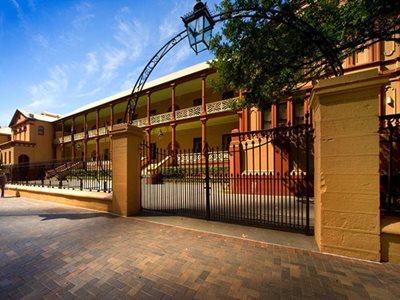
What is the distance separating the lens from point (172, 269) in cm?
306

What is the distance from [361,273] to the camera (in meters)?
2.85

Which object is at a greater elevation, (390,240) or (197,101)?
(197,101)

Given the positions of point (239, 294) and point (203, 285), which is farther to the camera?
point (203, 285)

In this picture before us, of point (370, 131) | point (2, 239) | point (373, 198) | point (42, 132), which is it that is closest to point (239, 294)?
point (373, 198)

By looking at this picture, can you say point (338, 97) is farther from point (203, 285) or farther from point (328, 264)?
point (203, 285)

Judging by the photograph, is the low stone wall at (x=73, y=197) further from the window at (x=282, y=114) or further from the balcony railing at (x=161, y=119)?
the balcony railing at (x=161, y=119)

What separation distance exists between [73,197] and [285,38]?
8.86m

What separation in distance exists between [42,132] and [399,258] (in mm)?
38774

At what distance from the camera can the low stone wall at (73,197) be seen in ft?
21.6

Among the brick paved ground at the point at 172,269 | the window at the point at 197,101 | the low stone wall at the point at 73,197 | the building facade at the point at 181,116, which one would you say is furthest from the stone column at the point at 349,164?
the window at the point at 197,101

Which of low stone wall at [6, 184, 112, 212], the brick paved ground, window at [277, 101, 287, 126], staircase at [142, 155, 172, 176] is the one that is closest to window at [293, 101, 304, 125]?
window at [277, 101, 287, 126]

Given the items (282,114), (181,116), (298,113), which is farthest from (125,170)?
(181,116)

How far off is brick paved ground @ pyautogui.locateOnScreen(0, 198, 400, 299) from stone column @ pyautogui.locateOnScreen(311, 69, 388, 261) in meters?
0.36

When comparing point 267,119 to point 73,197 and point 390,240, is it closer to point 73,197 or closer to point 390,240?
point 390,240
